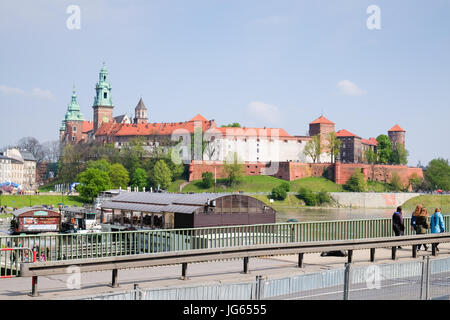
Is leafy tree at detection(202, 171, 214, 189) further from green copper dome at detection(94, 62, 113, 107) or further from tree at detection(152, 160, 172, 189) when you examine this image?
green copper dome at detection(94, 62, 113, 107)

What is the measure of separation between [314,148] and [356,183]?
2390 centimetres

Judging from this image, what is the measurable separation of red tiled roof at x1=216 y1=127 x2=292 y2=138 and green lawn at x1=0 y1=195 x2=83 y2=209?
59976 millimetres

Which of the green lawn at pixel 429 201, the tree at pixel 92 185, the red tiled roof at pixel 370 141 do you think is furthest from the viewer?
the red tiled roof at pixel 370 141

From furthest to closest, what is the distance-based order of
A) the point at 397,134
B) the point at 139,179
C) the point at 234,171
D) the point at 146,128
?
the point at 397,134 → the point at 146,128 → the point at 234,171 → the point at 139,179

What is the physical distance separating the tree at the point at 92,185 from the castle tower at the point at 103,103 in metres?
89.0

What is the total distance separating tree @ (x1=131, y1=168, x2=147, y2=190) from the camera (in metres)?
123

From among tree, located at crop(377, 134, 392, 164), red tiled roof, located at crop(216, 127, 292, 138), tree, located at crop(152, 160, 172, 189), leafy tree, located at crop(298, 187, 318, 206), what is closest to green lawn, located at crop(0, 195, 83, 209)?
tree, located at crop(152, 160, 172, 189)

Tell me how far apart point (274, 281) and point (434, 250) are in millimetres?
10047

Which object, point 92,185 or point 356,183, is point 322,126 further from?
point 92,185

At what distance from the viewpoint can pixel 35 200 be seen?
99.9 metres

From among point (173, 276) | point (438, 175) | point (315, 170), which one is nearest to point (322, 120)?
point (315, 170)

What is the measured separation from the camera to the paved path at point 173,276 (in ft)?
35.4

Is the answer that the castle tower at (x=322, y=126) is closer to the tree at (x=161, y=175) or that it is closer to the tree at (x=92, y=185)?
the tree at (x=161, y=175)

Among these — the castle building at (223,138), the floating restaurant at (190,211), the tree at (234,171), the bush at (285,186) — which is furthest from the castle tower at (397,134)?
the floating restaurant at (190,211)
